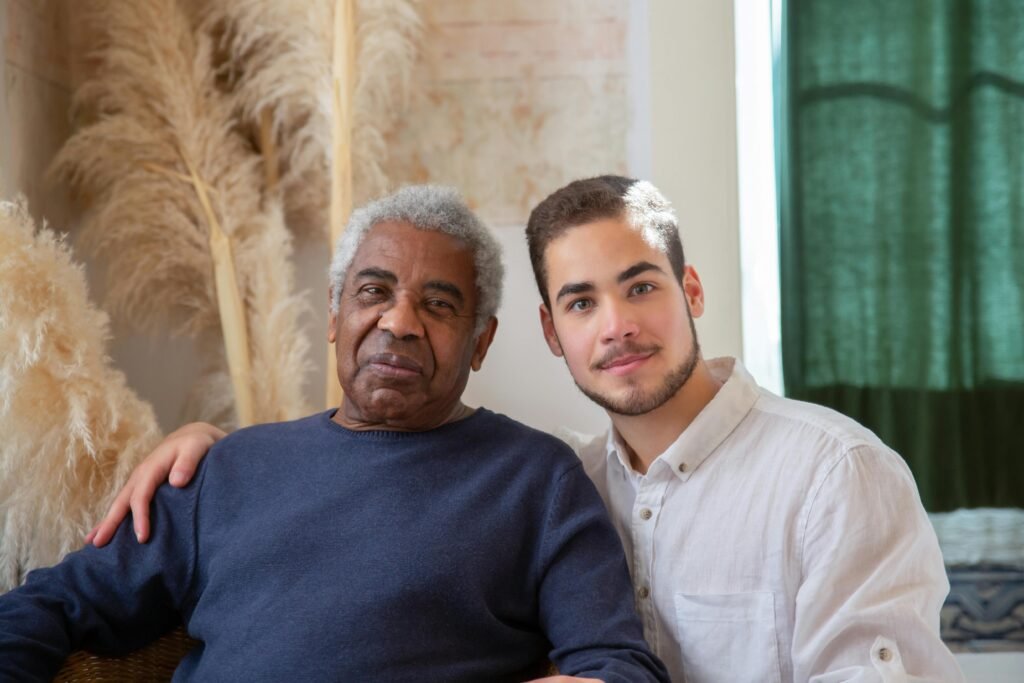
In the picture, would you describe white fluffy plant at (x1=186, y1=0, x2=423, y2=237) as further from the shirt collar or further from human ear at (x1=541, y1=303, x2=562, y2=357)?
the shirt collar

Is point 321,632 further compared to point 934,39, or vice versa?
point 934,39

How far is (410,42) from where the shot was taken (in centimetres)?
232

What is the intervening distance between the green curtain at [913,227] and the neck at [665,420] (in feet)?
3.06

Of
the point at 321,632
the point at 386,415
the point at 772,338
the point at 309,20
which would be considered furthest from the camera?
the point at 772,338

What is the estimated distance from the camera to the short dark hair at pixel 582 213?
1.65 meters

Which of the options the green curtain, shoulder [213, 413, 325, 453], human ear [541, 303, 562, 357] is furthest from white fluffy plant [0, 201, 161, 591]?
the green curtain

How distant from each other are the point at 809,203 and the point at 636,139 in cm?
49

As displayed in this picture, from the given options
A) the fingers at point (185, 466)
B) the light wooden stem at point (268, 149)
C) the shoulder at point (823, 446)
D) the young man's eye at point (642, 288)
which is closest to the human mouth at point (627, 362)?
the young man's eye at point (642, 288)

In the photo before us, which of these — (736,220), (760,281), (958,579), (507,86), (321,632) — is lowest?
(958,579)

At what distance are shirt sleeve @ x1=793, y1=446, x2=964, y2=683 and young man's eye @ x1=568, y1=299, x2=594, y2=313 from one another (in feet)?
1.56

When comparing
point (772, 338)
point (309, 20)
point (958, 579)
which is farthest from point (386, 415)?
point (958, 579)

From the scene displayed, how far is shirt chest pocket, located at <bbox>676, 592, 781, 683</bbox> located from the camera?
149cm

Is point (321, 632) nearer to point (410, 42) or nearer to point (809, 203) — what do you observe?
point (410, 42)

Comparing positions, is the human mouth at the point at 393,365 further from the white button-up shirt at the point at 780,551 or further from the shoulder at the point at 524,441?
the white button-up shirt at the point at 780,551
